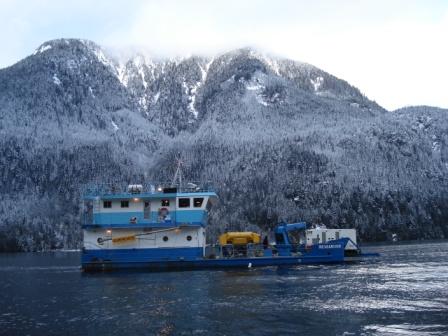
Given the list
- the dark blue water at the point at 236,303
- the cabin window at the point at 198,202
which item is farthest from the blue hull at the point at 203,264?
the cabin window at the point at 198,202

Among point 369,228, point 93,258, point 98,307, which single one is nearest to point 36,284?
point 93,258

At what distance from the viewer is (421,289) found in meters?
38.5

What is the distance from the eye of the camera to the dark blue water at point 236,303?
27219 millimetres

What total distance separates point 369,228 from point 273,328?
158690mm

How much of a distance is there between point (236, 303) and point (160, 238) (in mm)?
25452

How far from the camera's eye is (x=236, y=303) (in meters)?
34.3

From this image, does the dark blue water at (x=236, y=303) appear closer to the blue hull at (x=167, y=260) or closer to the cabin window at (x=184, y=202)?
the blue hull at (x=167, y=260)

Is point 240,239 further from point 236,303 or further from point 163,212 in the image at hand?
point 236,303

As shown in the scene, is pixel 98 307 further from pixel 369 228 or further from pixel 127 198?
pixel 369 228

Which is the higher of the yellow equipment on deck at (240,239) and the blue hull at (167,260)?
the yellow equipment on deck at (240,239)

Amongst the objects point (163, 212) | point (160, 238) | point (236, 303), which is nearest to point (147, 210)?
point (163, 212)

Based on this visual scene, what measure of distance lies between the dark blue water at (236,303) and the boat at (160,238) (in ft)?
14.7

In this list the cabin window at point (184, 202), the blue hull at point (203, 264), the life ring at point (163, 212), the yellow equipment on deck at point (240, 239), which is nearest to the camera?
the blue hull at point (203, 264)

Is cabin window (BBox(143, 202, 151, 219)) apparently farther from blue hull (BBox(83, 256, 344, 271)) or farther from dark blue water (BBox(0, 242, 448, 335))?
dark blue water (BBox(0, 242, 448, 335))
